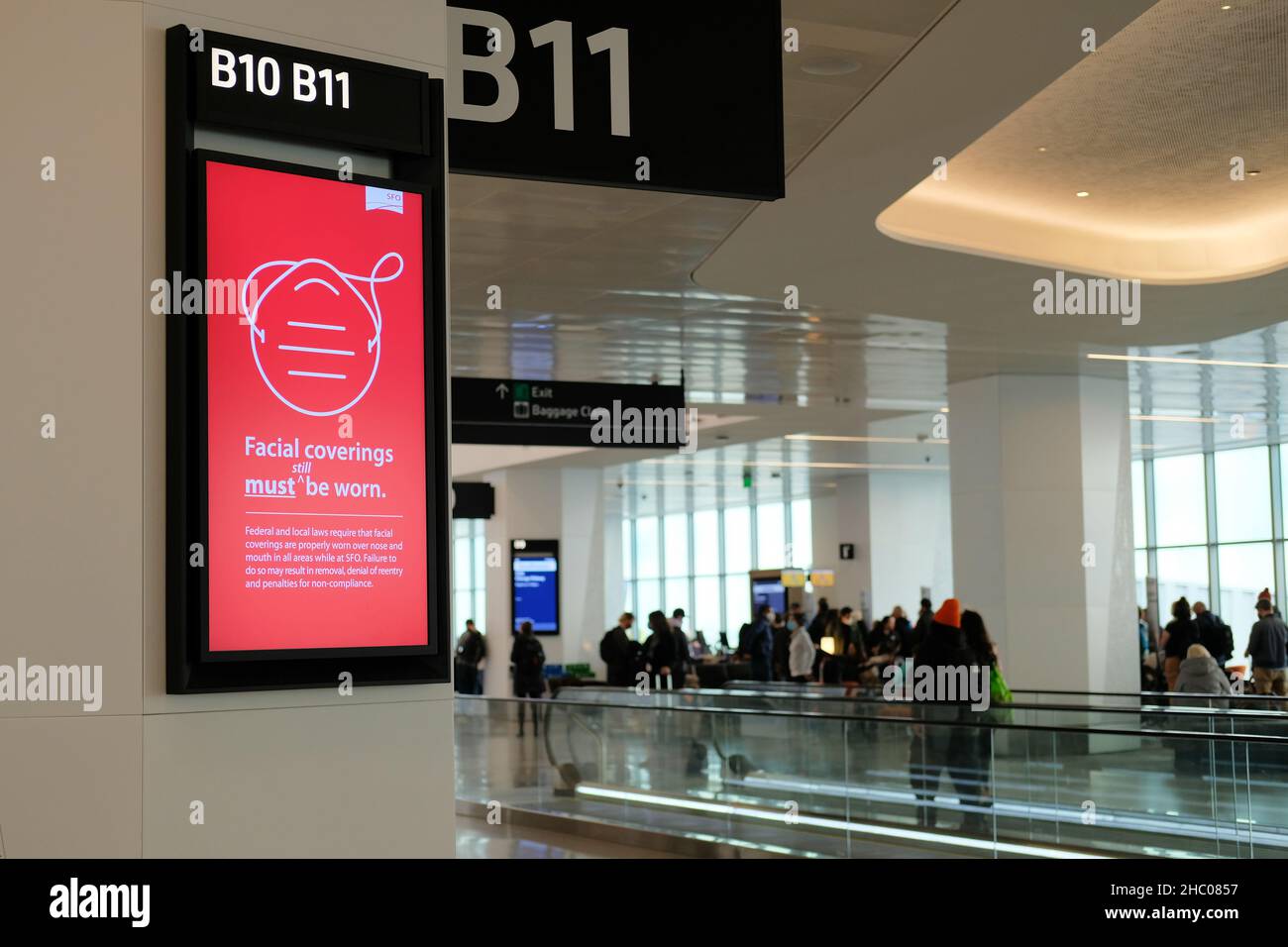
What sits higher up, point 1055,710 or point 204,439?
point 204,439

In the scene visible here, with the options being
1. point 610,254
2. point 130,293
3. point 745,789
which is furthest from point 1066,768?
point 130,293

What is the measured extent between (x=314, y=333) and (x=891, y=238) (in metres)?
7.47

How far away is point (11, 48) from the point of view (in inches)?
138

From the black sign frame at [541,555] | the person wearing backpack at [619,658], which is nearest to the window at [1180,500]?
the black sign frame at [541,555]

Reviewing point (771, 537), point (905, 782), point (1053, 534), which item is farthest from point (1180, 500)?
point (905, 782)

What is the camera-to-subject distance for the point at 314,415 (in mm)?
3760

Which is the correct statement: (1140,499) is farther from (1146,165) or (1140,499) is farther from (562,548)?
(1146,165)

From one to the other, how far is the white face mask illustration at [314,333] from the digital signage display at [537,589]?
23437 millimetres

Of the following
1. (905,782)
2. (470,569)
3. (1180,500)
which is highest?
(1180,500)

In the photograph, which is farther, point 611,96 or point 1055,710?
point 1055,710

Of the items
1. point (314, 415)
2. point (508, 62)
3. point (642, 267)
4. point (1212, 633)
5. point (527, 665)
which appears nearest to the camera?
point (314, 415)

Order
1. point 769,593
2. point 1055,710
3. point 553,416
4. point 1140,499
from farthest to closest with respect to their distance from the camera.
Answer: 1. point 769,593
2. point 1140,499
3. point 553,416
4. point 1055,710

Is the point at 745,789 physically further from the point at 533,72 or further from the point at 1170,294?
the point at 533,72

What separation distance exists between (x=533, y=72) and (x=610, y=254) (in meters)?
6.25
